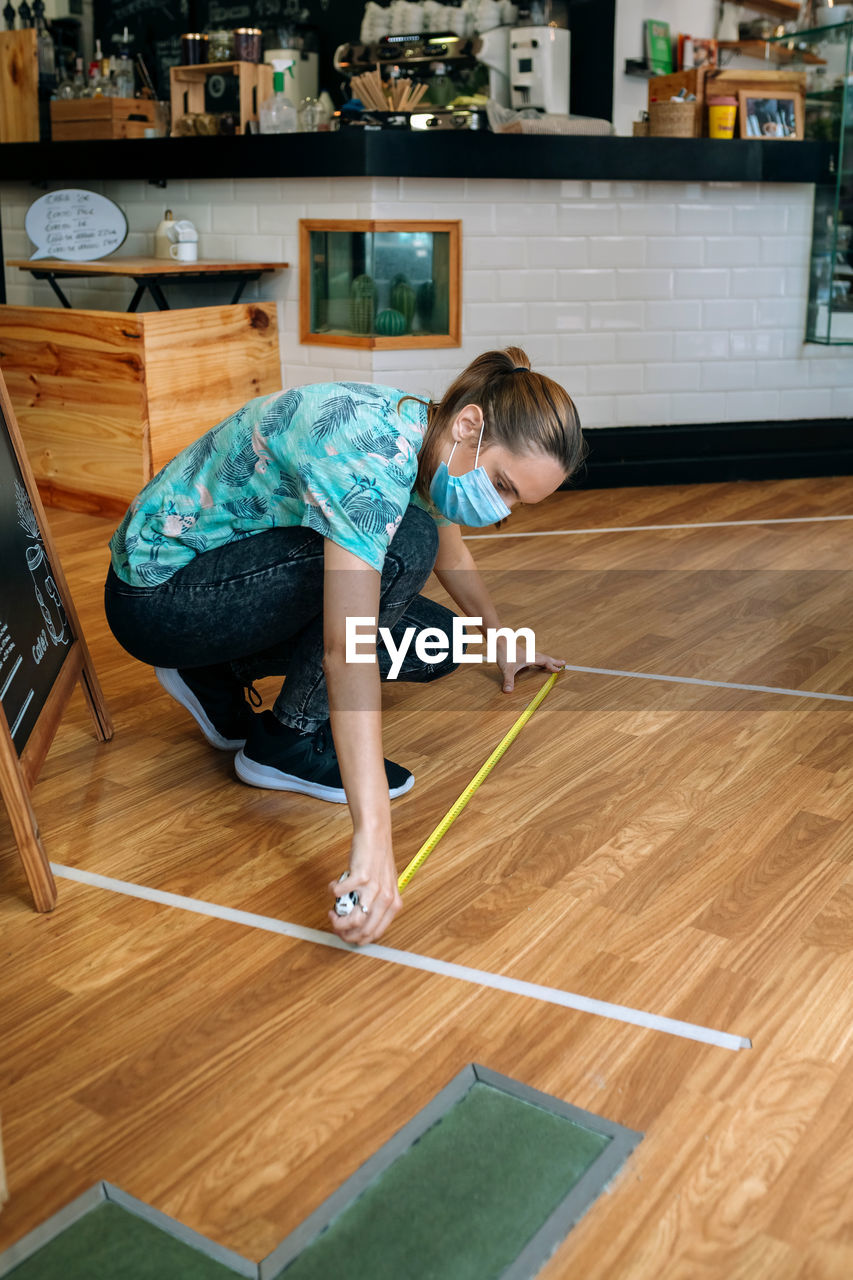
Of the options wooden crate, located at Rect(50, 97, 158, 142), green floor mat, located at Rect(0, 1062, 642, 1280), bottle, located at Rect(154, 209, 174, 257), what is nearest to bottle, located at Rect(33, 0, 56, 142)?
wooden crate, located at Rect(50, 97, 158, 142)

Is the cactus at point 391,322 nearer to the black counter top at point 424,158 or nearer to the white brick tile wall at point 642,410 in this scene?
the black counter top at point 424,158

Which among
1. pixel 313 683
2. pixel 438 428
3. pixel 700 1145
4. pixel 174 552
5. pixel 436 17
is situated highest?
pixel 436 17

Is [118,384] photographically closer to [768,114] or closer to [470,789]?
[470,789]

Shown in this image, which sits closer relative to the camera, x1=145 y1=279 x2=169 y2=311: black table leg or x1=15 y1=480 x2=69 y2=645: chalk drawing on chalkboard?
x1=15 y1=480 x2=69 y2=645: chalk drawing on chalkboard

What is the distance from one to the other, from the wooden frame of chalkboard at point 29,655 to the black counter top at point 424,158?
2175 millimetres

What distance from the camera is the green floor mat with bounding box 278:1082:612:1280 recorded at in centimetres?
106

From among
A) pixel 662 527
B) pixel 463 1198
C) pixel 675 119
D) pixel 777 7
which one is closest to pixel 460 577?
pixel 463 1198

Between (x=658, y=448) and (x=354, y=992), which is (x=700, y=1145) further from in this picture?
(x=658, y=448)

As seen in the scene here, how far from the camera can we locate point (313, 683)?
1.89 metres

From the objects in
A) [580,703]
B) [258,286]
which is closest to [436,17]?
[258,286]

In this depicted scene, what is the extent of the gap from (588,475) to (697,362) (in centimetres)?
61

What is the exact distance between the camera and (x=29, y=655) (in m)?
1.84

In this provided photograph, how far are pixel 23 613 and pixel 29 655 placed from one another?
71 millimetres

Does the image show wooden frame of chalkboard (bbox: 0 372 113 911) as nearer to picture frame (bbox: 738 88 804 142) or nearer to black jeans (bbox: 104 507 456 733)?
black jeans (bbox: 104 507 456 733)
